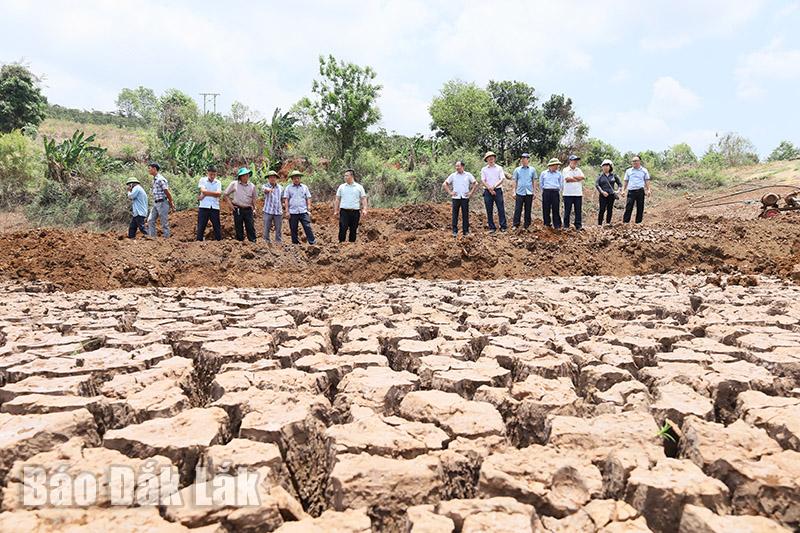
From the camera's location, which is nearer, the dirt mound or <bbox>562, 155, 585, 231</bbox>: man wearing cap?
the dirt mound

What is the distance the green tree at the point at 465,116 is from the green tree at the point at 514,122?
0.41 metres

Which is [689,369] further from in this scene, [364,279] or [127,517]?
[364,279]

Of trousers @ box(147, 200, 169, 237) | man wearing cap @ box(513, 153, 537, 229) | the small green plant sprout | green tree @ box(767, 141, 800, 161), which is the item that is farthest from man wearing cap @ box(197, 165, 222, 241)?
green tree @ box(767, 141, 800, 161)

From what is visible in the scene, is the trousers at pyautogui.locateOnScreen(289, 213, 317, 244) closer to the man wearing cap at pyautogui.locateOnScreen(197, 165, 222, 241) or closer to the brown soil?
the brown soil

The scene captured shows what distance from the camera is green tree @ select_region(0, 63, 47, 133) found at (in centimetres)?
2545

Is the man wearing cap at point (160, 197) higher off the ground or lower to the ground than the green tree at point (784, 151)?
lower

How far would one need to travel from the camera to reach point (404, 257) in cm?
718

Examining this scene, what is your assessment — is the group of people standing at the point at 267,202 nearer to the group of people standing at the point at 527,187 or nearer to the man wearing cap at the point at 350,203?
the man wearing cap at the point at 350,203

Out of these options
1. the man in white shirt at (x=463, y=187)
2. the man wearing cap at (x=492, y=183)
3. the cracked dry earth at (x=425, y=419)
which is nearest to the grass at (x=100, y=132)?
the man in white shirt at (x=463, y=187)

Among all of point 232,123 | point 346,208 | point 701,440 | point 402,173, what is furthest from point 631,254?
point 232,123

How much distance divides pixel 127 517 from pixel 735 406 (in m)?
2.01

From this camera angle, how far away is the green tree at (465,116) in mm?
25078

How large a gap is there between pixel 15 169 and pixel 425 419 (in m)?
20.5

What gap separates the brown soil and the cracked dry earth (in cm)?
341
